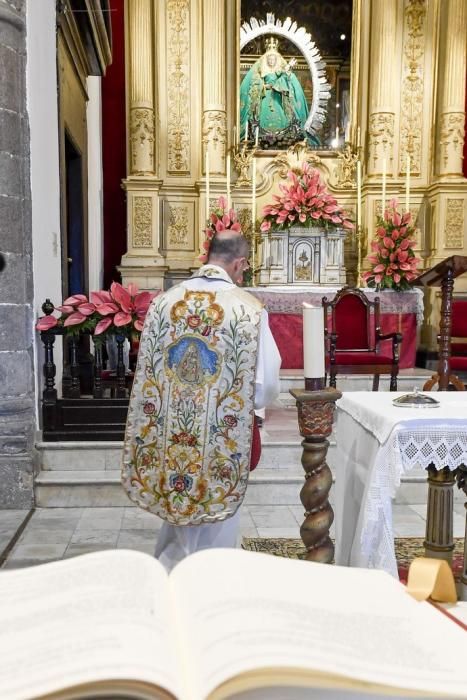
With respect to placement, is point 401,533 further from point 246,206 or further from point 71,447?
point 246,206

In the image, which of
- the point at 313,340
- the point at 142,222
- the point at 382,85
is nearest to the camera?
the point at 313,340

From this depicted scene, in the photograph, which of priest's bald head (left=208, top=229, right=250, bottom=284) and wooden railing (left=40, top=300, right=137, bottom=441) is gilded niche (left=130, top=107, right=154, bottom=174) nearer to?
wooden railing (left=40, top=300, right=137, bottom=441)

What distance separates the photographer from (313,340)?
1598mm

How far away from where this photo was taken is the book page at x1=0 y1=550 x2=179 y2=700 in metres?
0.59

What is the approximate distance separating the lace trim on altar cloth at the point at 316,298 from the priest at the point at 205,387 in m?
4.24

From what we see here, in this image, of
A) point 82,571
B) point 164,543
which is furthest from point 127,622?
point 164,543

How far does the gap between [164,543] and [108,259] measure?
21.6ft

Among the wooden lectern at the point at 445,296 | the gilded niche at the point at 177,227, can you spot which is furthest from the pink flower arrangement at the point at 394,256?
the gilded niche at the point at 177,227

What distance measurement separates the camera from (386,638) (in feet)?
2.42

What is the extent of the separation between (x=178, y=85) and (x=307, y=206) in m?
2.99

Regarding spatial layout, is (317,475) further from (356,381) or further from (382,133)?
(382,133)

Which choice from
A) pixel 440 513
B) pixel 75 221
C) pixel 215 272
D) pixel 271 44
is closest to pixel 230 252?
pixel 215 272

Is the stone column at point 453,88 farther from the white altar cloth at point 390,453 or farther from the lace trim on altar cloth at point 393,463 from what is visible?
the lace trim on altar cloth at point 393,463

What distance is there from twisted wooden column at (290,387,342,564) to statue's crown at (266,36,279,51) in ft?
26.6
